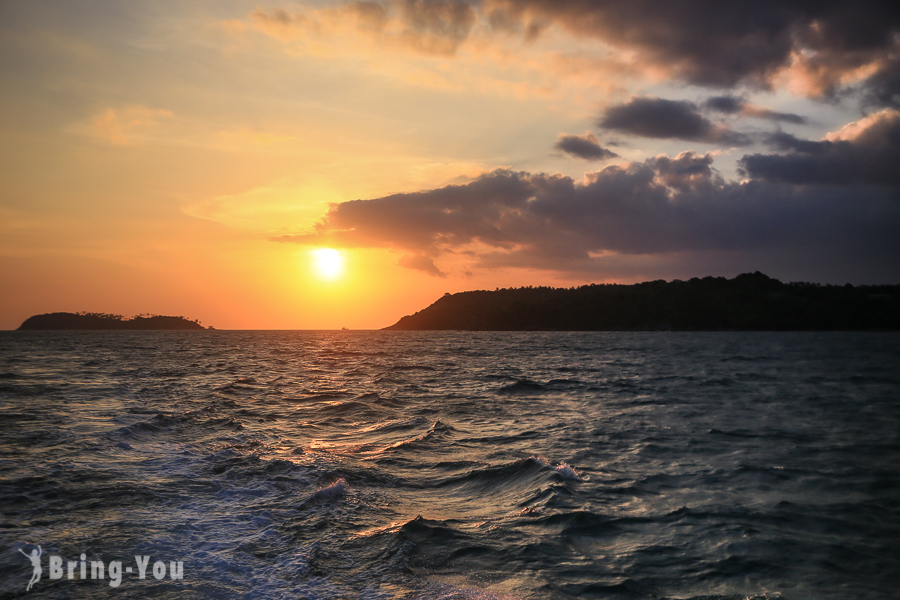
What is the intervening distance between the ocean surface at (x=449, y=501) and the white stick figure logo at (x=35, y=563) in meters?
0.07

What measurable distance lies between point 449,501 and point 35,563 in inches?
271

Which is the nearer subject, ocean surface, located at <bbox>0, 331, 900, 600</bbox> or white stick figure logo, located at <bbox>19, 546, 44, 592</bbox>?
white stick figure logo, located at <bbox>19, 546, 44, 592</bbox>

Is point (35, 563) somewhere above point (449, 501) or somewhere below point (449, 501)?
above

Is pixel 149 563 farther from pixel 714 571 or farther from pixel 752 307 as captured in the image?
pixel 752 307

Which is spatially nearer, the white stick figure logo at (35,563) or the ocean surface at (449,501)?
the white stick figure logo at (35,563)

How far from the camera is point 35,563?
6562 mm

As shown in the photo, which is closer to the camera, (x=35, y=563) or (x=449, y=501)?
(x=35, y=563)

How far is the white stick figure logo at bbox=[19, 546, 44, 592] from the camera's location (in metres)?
6.08

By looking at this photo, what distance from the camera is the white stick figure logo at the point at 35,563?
608cm

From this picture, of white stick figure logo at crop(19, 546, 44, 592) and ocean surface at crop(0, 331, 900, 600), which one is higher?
white stick figure logo at crop(19, 546, 44, 592)

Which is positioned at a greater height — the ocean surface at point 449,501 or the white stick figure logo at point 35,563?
the white stick figure logo at point 35,563

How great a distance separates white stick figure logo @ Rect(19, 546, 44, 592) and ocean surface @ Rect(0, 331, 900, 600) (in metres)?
0.07

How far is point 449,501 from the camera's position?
10438 mm

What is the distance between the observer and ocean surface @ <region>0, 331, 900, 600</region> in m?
6.77
